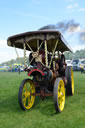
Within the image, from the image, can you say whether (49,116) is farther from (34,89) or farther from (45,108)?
(34,89)

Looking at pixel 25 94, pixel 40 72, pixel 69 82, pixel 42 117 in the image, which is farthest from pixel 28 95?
pixel 69 82

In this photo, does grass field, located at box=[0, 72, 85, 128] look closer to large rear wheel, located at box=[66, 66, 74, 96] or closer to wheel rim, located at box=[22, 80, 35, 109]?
wheel rim, located at box=[22, 80, 35, 109]

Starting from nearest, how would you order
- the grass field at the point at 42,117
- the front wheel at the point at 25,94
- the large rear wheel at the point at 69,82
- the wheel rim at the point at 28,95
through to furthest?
1. the grass field at the point at 42,117
2. the front wheel at the point at 25,94
3. the wheel rim at the point at 28,95
4. the large rear wheel at the point at 69,82

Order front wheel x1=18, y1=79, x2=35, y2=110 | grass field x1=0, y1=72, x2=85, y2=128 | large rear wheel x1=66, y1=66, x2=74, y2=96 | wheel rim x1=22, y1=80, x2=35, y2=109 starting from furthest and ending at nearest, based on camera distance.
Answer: large rear wheel x1=66, y1=66, x2=74, y2=96, wheel rim x1=22, y1=80, x2=35, y2=109, front wheel x1=18, y1=79, x2=35, y2=110, grass field x1=0, y1=72, x2=85, y2=128

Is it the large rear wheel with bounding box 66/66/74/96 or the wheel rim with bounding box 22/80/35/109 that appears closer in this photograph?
the wheel rim with bounding box 22/80/35/109

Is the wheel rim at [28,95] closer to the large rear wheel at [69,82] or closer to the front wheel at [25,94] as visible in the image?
the front wheel at [25,94]

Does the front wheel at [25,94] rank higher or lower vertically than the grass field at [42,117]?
higher

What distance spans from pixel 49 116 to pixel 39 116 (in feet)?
0.75

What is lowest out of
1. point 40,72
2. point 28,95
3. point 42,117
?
point 42,117

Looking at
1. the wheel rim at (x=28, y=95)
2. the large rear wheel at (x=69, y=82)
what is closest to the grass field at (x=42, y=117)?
the wheel rim at (x=28, y=95)

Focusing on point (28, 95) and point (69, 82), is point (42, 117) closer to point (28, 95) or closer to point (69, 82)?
point (28, 95)

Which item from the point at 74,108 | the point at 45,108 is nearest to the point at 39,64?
the point at 45,108

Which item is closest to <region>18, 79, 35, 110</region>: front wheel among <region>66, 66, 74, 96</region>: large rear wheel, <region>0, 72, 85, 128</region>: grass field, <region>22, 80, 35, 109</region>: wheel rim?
<region>22, 80, 35, 109</region>: wheel rim

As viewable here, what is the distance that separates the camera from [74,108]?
160 inches
